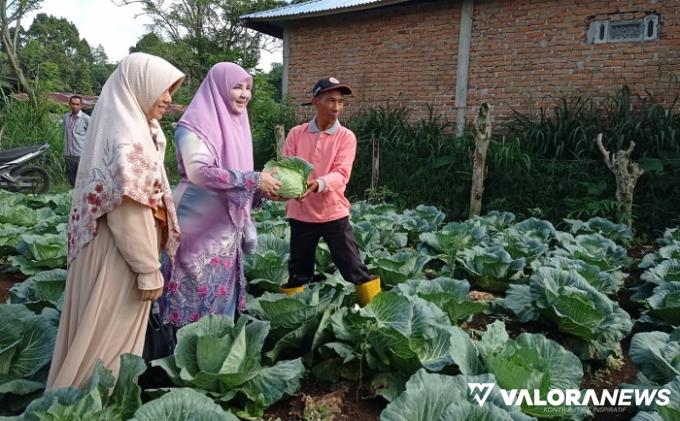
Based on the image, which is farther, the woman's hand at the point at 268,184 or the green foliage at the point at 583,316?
the green foliage at the point at 583,316

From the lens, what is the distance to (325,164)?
2.93 metres

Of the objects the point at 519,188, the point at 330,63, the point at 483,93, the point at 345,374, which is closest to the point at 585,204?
the point at 519,188

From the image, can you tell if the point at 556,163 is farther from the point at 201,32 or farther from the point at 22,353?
the point at 201,32

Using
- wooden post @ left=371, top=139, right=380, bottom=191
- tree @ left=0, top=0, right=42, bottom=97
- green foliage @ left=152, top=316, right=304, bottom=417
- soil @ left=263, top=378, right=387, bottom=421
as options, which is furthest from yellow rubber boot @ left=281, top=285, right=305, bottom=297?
tree @ left=0, top=0, right=42, bottom=97

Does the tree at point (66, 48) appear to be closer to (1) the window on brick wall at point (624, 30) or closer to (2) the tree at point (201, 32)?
(2) the tree at point (201, 32)

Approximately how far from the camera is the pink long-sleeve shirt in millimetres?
2879

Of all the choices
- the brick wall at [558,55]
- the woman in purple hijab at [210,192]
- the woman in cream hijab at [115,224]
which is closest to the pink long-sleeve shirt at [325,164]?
the woman in purple hijab at [210,192]

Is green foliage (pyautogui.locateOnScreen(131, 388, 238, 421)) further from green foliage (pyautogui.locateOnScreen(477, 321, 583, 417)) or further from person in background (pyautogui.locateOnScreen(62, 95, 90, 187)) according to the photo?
person in background (pyautogui.locateOnScreen(62, 95, 90, 187))

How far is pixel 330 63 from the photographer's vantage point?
376 inches

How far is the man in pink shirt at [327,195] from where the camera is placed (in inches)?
111

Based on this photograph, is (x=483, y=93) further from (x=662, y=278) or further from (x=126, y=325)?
(x=126, y=325)

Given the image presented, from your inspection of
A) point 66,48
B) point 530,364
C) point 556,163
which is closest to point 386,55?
point 556,163
